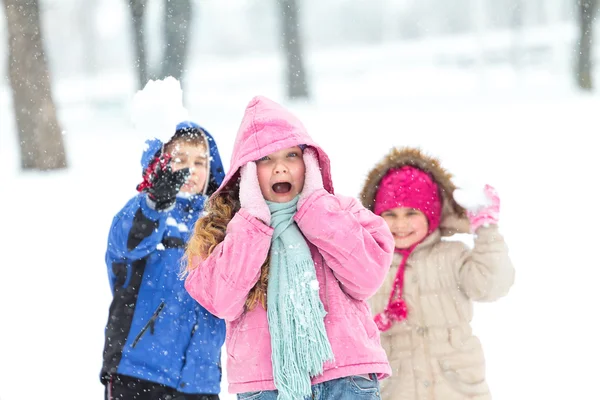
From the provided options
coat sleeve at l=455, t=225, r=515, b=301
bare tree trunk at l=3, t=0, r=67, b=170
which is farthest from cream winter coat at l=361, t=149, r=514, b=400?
bare tree trunk at l=3, t=0, r=67, b=170

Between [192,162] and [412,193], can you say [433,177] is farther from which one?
[192,162]

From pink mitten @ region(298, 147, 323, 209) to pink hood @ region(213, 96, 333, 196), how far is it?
0.15 ft

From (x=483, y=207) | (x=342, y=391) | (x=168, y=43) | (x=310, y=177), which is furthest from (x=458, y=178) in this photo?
(x=168, y=43)

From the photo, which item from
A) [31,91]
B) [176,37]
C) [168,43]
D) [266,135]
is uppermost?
[176,37]

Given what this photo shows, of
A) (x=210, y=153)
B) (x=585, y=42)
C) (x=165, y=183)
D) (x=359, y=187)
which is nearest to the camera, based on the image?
(x=165, y=183)

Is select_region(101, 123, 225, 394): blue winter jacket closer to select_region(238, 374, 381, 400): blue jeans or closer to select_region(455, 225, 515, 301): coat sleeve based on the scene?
select_region(238, 374, 381, 400): blue jeans

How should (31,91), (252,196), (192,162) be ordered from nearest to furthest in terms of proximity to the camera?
(252,196)
(192,162)
(31,91)

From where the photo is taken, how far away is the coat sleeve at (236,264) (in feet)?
9.43

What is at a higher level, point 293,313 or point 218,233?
point 218,233

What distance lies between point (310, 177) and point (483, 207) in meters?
1.18

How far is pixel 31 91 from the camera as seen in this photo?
470 inches

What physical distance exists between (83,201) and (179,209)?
6614 millimetres

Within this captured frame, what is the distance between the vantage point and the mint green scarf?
2844 millimetres

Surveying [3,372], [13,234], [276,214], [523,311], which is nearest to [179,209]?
[276,214]
